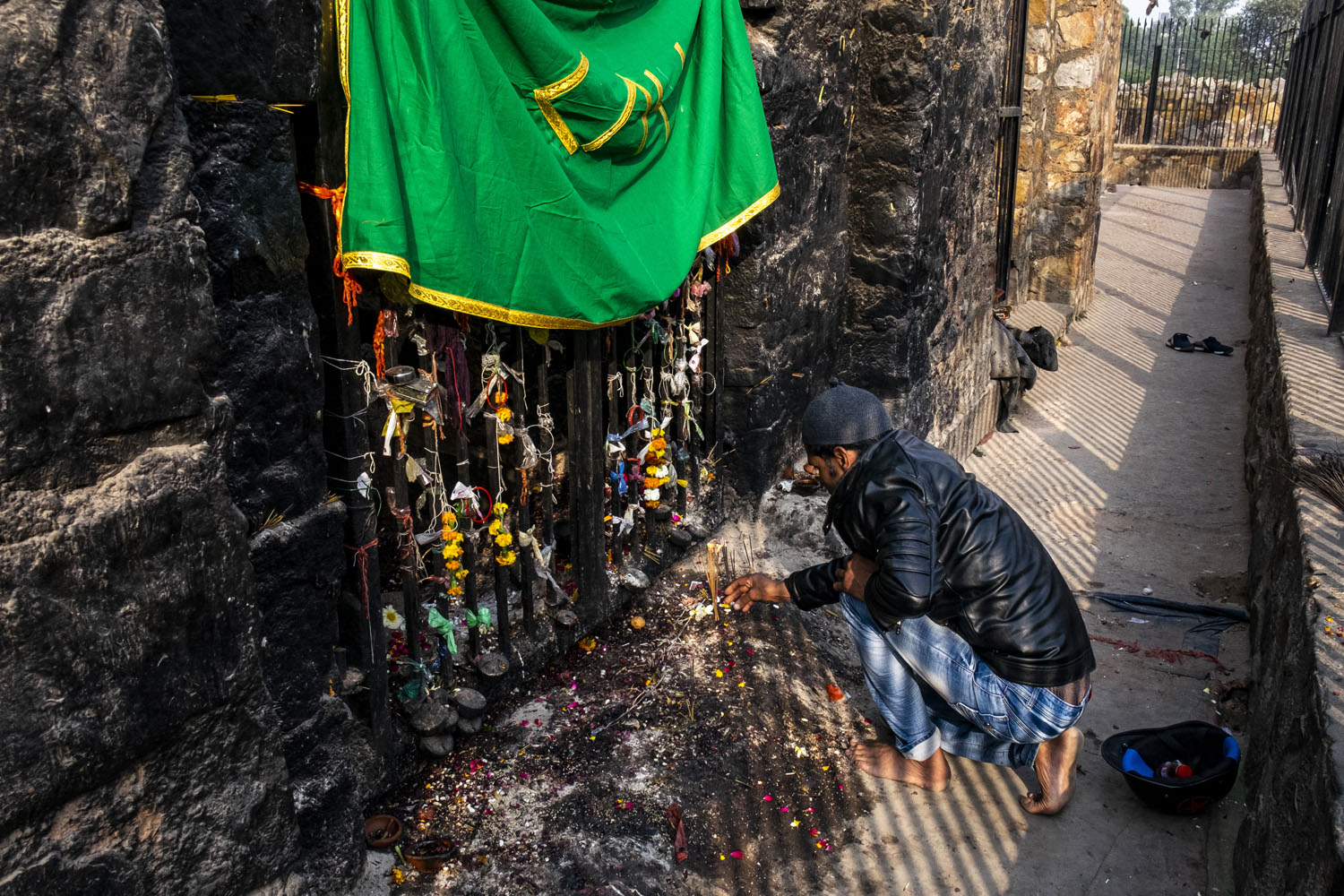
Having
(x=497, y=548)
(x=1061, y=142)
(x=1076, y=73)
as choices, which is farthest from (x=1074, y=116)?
(x=497, y=548)

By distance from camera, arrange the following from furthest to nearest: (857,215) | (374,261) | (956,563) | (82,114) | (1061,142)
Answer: (1061,142) → (857,215) → (956,563) → (374,261) → (82,114)

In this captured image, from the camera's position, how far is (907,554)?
2629mm

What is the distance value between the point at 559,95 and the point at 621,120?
255mm

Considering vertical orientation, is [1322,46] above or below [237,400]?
above

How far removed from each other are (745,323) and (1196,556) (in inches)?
99.2

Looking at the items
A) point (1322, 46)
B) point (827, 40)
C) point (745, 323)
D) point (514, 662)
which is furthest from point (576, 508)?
point (1322, 46)

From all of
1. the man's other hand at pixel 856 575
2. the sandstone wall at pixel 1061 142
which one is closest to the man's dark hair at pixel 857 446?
the man's other hand at pixel 856 575

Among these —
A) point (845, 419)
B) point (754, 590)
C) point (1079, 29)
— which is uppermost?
point (1079, 29)

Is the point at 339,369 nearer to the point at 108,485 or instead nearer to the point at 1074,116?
the point at 108,485

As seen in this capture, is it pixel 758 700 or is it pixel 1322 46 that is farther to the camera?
pixel 1322 46

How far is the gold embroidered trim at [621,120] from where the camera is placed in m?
2.58

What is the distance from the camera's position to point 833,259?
453cm

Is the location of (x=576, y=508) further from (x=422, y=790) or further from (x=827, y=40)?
(x=827, y=40)

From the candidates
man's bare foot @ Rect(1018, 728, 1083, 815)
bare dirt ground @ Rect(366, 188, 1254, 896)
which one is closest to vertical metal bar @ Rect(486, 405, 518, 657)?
bare dirt ground @ Rect(366, 188, 1254, 896)
